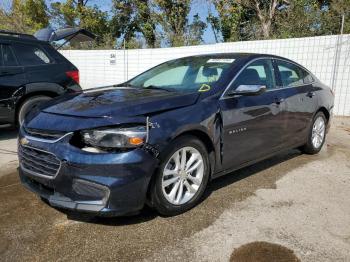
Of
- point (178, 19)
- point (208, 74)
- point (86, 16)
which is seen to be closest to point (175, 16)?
point (178, 19)

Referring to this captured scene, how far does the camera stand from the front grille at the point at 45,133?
3258 mm

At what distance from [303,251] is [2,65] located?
5.36 m

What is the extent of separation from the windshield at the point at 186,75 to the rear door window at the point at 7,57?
2.59 metres

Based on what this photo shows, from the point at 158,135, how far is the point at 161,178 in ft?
1.25

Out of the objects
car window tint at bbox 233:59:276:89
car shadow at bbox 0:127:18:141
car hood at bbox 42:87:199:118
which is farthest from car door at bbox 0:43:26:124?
car window tint at bbox 233:59:276:89

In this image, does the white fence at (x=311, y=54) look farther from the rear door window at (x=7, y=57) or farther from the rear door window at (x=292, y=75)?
the rear door window at (x=7, y=57)

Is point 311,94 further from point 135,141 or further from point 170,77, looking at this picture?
point 135,141

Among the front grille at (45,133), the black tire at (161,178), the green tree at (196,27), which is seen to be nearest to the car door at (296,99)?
the black tire at (161,178)

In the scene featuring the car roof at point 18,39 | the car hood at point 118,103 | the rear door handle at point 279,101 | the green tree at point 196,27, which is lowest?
the rear door handle at point 279,101

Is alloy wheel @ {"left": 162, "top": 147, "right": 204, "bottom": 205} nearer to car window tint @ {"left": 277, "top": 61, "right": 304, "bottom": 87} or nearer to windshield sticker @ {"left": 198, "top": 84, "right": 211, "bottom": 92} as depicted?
windshield sticker @ {"left": 198, "top": 84, "right": 211, "bottom": 92}

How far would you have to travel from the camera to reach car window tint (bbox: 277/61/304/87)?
5202mm

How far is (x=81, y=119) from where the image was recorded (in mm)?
3291

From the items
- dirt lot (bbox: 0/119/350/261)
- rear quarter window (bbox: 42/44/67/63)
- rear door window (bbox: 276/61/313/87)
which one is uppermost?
rear quarter window (bbox: 42/44/67/63)

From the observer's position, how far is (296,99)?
5234mm
